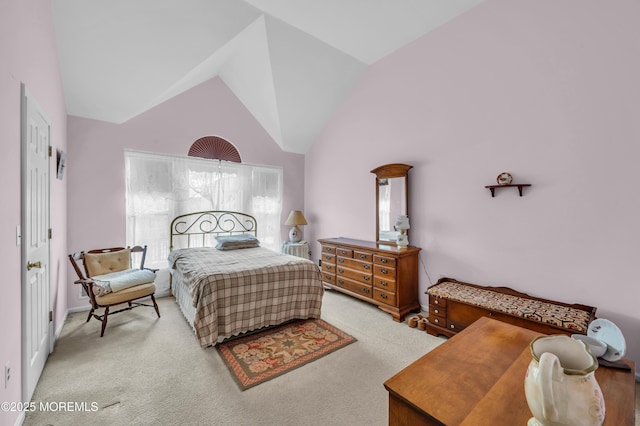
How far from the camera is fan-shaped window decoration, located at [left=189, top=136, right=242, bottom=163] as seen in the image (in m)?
4.37

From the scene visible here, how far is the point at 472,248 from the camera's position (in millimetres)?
3084

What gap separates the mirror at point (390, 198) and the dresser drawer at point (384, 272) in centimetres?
50

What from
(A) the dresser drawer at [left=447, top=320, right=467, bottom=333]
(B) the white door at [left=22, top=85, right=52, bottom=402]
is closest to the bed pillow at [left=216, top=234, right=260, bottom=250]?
(B) the white door at [left=22, top=85, right=52, bottom=402]

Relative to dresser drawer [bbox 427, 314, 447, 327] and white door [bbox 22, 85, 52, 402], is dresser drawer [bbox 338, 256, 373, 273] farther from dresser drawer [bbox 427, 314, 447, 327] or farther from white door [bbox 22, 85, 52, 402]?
white door [bbox 22, 85, 52, 402]

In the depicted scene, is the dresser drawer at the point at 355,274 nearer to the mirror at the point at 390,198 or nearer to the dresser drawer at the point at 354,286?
the dresser drawer at the point at 354,286

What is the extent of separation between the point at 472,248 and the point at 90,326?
14.6ft

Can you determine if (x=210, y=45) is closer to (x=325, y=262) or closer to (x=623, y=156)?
(x=325, y=262)

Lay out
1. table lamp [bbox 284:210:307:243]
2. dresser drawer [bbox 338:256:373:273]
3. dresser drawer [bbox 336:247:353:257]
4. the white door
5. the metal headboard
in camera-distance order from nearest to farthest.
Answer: the white door, dresser drawer [bbox 338:256:373:273], dresser drawer [bbox 336:247:353:257], the metal headboard, table lamp [bbox 284:210:307:243]

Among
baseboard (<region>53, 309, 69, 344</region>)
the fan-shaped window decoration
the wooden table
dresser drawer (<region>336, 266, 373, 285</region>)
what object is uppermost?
the fan-shaped window decoration

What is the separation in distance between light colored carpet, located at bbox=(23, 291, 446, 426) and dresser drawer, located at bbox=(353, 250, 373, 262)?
0.91 m

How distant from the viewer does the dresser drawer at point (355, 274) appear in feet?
11.9

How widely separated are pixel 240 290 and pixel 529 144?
10.6 ft

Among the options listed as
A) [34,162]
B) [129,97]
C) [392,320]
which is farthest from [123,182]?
[392,320]

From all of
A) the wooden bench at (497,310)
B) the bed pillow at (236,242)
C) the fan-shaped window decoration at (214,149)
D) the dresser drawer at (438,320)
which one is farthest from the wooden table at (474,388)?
the fan-shaped window decoration at (214,149)
